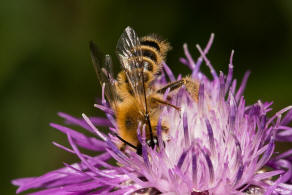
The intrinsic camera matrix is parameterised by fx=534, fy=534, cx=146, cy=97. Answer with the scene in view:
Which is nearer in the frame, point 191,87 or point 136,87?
point 136,87

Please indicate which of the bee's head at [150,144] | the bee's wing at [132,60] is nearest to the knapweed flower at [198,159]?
the bee's head at [150,144]

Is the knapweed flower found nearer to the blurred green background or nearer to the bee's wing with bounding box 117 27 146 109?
the bee's wing with bounding box 117 27 146 109

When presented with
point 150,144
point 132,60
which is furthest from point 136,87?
point 150,144

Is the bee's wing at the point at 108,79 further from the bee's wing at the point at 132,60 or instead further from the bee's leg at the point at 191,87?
the bee's leg at the point at 191,87

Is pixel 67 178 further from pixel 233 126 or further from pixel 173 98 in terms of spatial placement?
pixel 233 126

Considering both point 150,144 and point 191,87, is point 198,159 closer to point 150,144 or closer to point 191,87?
point 150,144

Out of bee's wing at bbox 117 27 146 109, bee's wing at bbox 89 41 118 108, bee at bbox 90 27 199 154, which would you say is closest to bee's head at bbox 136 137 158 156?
bee at bbox 90 27 199 154

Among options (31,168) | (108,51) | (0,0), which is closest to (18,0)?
(0,0)
